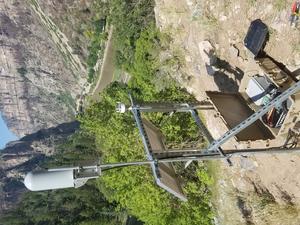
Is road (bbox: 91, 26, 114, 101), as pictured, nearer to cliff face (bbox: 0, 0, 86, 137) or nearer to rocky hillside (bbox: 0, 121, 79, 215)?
cliff face (bbox: 0, 0, 86, 137)

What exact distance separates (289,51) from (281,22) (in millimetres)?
895

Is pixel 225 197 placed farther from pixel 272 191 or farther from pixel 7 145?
pixel 7 145

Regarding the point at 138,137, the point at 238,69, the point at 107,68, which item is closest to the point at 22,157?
the point at 107,68

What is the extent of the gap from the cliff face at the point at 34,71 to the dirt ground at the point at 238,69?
42573 mm

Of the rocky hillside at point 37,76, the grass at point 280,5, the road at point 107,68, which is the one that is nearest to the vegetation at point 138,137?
the grass at point 280,5

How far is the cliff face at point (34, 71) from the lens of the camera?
71.9m

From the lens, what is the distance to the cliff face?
71.9 meters

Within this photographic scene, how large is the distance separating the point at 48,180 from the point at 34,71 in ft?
296

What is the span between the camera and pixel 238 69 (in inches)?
637

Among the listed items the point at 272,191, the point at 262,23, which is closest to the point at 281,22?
the point at 262,23

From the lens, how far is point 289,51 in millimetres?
12758

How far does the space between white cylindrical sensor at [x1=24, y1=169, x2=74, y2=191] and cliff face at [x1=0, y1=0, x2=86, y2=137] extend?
5270 cm

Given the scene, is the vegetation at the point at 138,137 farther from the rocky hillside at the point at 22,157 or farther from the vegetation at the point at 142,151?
the rocky hillside at the point at 22,157

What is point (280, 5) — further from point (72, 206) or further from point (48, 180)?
point (72, 206)
